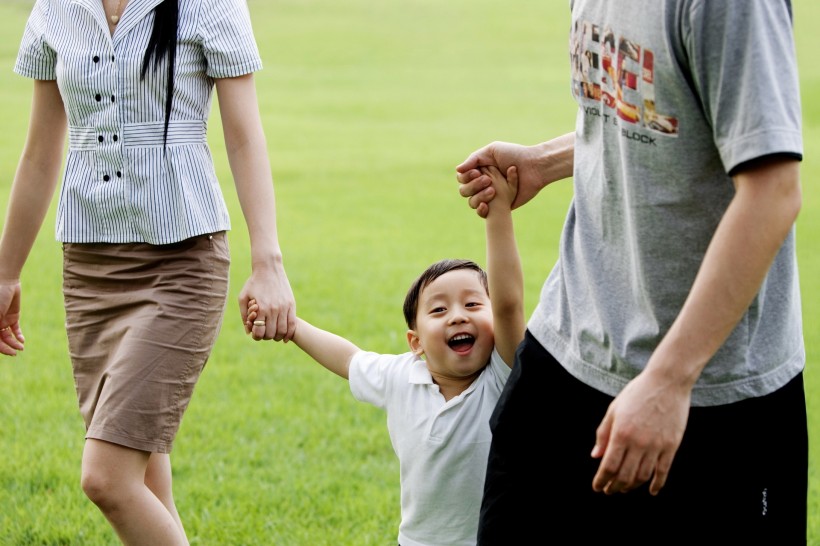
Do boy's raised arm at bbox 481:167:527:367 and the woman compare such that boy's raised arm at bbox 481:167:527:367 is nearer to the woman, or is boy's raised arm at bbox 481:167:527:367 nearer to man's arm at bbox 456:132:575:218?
man's arm at bbox 456:132:575:218

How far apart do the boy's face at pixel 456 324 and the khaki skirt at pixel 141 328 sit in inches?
Answer: 20.3

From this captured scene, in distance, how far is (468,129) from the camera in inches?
663

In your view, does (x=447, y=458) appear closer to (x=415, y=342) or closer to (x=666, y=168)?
(x=415, y=342)

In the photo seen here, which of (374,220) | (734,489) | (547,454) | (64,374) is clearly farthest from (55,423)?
(374,220)

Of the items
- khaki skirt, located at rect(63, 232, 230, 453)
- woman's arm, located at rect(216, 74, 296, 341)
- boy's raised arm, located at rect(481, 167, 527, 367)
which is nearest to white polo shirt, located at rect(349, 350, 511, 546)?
boy's raised arm, located at rect(481, 167, 527, 367)

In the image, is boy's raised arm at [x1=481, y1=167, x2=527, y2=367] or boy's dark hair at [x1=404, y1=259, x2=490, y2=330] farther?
boy's dark hair at [x1=404, y1=259, x2=490, y2=330]

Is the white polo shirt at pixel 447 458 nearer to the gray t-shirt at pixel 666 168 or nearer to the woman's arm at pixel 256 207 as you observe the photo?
the woman's arm at pixel 256 207

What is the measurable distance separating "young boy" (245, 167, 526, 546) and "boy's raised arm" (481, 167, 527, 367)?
3 cm

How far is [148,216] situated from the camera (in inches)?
117

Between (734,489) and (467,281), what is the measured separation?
41.1 inches

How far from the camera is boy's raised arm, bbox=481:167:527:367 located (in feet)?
9.07

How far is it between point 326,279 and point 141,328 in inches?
217

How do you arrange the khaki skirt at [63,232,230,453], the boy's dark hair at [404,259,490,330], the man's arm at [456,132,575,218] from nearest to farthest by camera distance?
the man's arm at [456,132,575,218] < the khaki skirt at [63,232,230,453] < the boy's dark hair at [404,259,490,330]

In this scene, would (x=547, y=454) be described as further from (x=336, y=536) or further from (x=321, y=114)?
(x=321, y=114)
